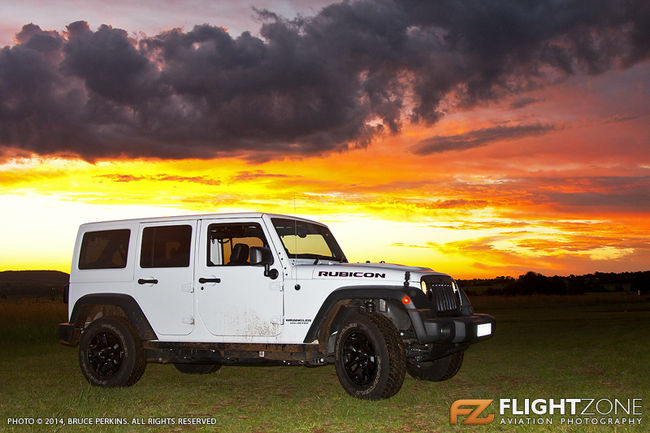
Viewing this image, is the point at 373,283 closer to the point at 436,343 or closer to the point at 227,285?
the point at 436,343

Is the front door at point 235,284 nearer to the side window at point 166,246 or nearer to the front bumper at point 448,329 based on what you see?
the side window at point 166,246

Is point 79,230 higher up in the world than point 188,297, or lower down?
higher up

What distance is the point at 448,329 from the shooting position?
877 cm

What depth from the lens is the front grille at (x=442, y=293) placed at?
29.6ft

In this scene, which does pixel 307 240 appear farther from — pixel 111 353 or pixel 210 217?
pixel 111 353

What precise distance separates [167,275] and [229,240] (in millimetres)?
994

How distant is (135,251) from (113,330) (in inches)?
44.6

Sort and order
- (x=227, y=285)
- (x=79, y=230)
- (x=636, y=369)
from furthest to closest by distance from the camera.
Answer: (x=636, y=369)
(x=79, y=230)
(x=227, y=285)

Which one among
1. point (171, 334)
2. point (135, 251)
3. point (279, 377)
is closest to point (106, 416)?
point (171, 334)

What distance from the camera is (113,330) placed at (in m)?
10.3

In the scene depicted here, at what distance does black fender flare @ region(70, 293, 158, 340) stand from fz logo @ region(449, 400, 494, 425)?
4310 millimetres

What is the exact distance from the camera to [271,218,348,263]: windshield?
32.2 ft

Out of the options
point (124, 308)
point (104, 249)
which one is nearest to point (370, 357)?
point (124, 308)

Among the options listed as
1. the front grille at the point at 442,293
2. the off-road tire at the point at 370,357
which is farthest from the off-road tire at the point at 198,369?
the front grille at the point at 442,293
